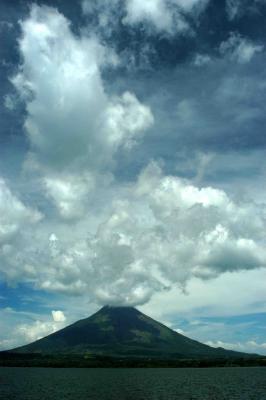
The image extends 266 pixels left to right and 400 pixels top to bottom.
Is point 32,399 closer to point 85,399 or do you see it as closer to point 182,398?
point 85,399

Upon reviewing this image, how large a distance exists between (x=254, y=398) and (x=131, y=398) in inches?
1513

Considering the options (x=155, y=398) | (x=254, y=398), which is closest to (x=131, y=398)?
(x=155, y=398)

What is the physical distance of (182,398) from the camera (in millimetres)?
132375

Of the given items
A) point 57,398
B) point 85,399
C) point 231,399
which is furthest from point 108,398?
point 231,399

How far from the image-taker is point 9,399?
125 meters

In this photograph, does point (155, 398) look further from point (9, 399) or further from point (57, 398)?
point (9, 399)

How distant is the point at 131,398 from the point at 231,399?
31.1m

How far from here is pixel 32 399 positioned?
12712cm

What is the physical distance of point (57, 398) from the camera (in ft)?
434

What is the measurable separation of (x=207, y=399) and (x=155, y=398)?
16238mm

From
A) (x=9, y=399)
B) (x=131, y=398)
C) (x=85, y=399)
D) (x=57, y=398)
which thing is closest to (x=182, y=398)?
(x=131, y=398)

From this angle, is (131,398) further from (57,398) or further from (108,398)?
(57,398)

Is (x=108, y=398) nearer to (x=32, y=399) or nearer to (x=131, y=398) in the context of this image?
(x=131, y=398)

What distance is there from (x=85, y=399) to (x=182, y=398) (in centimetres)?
3072
